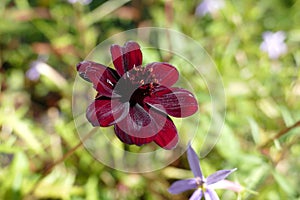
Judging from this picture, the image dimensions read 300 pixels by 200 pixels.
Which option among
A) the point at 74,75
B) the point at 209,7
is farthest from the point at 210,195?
the point at 209,7

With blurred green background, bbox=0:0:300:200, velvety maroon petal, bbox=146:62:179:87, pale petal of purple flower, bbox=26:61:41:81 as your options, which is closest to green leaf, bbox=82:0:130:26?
blurred green background, bbox=0:0:300:200

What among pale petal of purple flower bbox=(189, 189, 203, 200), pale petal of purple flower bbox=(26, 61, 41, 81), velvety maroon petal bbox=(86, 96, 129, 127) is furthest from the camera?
pale petal of purple flower bbox=(26, 61, 41, 81)

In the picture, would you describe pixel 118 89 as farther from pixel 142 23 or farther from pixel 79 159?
pixel 142 23

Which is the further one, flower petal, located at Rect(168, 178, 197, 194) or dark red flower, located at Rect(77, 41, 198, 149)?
flower petal, located at Rect(168, 178, 197, 194)

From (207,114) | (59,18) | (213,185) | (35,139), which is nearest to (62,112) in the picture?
(35,139)

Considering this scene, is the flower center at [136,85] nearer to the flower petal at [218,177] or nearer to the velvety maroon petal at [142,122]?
the velvety maroon petal at [142,122]

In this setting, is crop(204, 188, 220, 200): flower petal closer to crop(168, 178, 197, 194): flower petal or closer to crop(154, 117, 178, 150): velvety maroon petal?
crop(168, 178, 197, 194): flower petal

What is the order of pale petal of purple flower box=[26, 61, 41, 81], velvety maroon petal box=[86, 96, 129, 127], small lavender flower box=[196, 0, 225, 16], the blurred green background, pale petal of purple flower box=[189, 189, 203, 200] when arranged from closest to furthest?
1. velvety maroon petal box=[86, 96, 129, 127]
2. pale petal of purple flower box=[189, 189, 203, 200]
3. the blurred green background
4. pale petal of purple flower box=[26, 61, 41, 81]
5. small lavender flower box=[196, 0, 225, 16]
